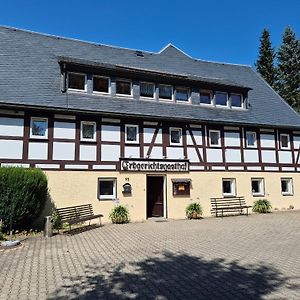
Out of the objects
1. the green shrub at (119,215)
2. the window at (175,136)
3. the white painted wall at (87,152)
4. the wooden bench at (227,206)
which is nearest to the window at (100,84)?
the white painted wall at (87,152)

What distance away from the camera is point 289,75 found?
40.2 meters

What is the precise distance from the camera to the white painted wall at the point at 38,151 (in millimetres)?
14695

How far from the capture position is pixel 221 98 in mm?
20109

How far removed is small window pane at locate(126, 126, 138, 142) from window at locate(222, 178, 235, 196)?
5.70 metres

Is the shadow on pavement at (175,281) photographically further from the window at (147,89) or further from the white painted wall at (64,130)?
the window at (147,89)

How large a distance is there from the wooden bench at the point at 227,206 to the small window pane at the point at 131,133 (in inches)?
212

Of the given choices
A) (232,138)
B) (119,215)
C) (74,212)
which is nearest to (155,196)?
(119,215)

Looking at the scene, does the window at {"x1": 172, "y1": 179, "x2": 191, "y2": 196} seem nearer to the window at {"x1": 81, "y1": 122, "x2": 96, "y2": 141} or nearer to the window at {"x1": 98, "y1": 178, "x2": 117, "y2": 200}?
the window at {"x1": 98, "y1": 178, "x2": 117, "y2": 200}

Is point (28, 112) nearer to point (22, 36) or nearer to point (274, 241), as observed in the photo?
point (22, 36)

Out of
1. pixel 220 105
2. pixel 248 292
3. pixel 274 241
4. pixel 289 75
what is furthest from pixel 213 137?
pixel 289 75

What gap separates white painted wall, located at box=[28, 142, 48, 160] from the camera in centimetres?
1470

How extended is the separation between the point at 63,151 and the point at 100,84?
4325mm

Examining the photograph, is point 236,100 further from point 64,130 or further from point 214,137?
point 64,130

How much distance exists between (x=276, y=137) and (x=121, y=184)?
33.7 feet
